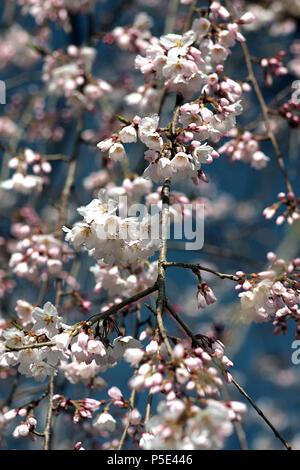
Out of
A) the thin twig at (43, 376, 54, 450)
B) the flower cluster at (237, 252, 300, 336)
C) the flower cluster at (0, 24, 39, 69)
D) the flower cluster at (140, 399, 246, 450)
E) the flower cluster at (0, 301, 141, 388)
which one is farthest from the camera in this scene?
the flower cluster at (0, 24, 39, 69)

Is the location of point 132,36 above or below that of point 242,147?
above

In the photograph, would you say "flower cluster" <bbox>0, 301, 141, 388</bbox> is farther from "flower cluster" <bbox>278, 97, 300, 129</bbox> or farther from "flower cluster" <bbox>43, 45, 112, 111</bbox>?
"flower cluster" <bbox>43, 45, 112, 111</bbox>

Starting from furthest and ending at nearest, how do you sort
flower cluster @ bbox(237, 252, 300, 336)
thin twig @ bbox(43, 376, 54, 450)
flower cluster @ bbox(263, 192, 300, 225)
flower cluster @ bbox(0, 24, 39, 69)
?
flower cluster @ bbox(0, 24, 39, 69) < flower cluster @ bbox(263, 192, 300, 225) < thin twig @ bbox(43, 376, 54, 450) < flower cluster @ bbox(237, 252, 300, 336)

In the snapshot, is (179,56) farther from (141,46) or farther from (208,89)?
(141,46)

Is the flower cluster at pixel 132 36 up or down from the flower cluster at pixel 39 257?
up

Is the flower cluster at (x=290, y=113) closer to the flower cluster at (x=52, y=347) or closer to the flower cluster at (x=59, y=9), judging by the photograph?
the flower cluster at (x=52, y=347)

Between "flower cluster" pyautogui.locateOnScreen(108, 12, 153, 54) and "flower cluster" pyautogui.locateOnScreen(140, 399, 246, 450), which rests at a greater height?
"flower cluster" pyautogui.locateOnScreen(108, 12, 153, 54)

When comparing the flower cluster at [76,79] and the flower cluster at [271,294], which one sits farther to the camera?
the flower cluster at [76,79]

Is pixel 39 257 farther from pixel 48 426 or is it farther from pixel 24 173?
pixel 48 426

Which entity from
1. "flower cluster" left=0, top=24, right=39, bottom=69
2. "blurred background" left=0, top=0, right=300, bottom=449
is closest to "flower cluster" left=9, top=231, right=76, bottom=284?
"blurred background" left=0, top=0, right=300, bottom=449

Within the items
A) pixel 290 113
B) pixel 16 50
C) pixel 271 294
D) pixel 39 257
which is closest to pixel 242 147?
pixel 290 113

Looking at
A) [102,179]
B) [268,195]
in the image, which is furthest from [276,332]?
[268,195]

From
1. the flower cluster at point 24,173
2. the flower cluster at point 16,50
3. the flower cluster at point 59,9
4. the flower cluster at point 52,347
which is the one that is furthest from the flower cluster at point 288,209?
the flower cluster at point 16,50
